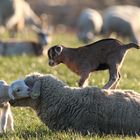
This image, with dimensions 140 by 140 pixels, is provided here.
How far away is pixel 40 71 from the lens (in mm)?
15930

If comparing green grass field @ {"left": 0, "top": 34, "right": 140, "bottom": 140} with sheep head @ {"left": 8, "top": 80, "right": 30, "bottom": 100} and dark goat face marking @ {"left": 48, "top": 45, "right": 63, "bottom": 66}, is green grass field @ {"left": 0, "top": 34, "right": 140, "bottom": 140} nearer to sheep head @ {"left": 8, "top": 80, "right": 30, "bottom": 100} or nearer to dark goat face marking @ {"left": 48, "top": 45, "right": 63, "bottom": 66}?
sheep head @ {"left": 8, "top": 80, "right": 30, "bottom": 100}

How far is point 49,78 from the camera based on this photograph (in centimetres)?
916

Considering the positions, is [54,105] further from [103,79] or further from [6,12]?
[6,12]

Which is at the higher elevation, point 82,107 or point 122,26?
point 122,26

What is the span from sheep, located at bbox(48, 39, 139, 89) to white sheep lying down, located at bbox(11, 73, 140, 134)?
1.10m

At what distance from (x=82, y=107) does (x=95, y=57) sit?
63.9 inches

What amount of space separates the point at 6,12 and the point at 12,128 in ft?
55.9

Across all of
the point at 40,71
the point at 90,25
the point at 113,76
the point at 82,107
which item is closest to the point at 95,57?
the point at 113,76

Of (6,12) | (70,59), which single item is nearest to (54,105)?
(70,59)

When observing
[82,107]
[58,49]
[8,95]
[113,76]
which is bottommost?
[82,107]

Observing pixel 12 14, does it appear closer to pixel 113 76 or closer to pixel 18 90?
pixel 113 76

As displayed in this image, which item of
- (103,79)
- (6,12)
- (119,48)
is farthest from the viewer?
(6,12)

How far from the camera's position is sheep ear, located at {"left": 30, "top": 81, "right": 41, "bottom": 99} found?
8.95 metres

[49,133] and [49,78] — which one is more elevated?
[49,78]
